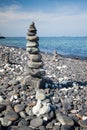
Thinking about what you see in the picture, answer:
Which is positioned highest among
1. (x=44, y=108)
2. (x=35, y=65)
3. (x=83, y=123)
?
(x=35, y=65)

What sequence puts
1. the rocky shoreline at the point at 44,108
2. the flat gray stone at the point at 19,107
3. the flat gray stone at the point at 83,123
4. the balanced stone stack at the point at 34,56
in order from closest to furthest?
the rocky shoreline at the point at 44,108
the flat gray stone at the point at 83,123
the flat gray stone at the point at 19,107
the balanced stone stack at the point at 34,56

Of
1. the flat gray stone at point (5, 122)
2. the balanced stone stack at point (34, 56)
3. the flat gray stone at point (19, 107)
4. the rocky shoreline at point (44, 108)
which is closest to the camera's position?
the flat gray stone at point (5, 122)

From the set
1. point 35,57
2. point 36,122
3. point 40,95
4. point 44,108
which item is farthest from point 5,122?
point 35,57

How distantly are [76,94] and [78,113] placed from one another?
3.04 metres

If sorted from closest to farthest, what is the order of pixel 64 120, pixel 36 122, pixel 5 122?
pixel 5 122 → pixel 36 122 → pixel 64 120

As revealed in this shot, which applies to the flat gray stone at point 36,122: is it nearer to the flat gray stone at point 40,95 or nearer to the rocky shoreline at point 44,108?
the rocky shoreline at point 44,108

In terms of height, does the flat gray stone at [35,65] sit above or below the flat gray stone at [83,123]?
above

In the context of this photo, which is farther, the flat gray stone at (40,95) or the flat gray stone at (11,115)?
the flat gray stone at (40,95)

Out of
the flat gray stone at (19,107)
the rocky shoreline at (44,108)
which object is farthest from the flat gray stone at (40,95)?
the flat gray stone at (19,107)

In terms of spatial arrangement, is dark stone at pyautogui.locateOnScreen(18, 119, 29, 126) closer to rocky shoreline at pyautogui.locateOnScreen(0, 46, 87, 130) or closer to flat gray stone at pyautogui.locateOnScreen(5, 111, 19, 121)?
rocky shoreline at pyautogui.locateOnScreen(0, 46, 87, 130)

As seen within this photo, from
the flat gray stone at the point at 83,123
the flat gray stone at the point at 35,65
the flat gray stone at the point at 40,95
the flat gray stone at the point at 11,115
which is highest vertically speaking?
the flat gray stone at the point at 35,65

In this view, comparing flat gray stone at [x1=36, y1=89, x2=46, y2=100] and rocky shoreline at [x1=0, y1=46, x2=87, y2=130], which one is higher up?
flat gray stone at [x1=36, y1=89, x2=46, y2=100]

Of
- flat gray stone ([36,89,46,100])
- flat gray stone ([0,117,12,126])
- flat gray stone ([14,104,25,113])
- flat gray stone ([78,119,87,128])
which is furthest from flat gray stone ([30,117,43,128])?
flat gray stone ([36,89,46,100])

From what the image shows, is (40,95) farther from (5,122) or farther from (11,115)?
(5,122)
